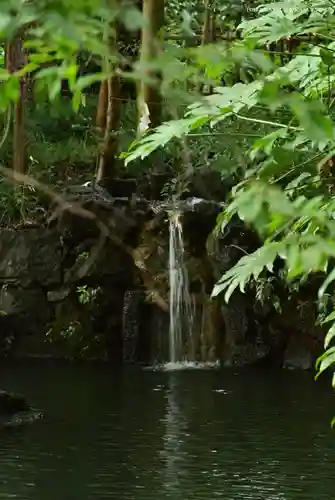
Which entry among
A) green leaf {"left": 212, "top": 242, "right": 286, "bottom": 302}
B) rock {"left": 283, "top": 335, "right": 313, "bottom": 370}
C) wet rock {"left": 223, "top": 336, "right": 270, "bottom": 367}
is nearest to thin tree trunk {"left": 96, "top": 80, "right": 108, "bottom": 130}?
wet rock {"left": 223, "top": 336, "right": 270, "bottom": 367}

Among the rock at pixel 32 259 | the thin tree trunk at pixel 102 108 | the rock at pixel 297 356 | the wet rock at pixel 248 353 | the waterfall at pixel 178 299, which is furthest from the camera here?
the thin tree trunk at pixel 102 108

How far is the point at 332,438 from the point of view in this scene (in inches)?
361

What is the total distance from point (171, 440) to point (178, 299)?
22.6ft

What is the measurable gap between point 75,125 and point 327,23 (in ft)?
53.5

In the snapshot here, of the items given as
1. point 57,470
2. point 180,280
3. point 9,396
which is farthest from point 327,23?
point 180,280

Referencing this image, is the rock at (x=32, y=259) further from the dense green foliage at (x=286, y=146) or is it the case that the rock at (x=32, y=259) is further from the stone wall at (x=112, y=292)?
the dense green foliage at (x=286, y=146)

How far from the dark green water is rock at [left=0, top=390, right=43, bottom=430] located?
0.18 metres

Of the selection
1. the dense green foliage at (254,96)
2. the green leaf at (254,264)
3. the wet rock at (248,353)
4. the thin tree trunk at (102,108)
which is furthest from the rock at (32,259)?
the green leaf at (254,264)

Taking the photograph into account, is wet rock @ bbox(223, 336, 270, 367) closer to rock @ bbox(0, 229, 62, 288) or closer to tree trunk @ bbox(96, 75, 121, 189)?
rock @ bbox(0, 229, 62, 288)

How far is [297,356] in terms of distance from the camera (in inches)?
587

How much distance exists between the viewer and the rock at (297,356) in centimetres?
1475

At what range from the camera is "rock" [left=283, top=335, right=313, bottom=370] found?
1475 centimetres

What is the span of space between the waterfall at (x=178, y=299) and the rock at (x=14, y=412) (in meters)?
5.49

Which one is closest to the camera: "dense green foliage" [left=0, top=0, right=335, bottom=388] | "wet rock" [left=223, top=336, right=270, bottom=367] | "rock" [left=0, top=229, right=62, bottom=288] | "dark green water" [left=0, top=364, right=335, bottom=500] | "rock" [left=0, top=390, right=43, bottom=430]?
"dense green foliage" [left=0, top=0, right=335, bottom=388]
